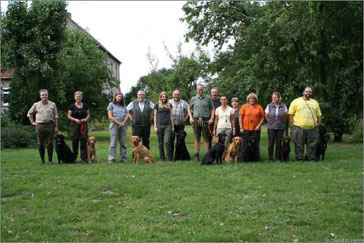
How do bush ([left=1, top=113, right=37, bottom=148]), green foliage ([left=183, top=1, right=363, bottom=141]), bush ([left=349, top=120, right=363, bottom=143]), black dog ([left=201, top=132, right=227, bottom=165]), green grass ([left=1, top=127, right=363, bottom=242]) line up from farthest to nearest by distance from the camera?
bush ([left=349, top=120, right=363, bottom=143]) → bush ([left=1, top=113, right=37, bottom=148]) → green foliage ([left=183, top=1, right=363, bottom=141]) → black dog ([left=201, top=132, right=227, bottom=165]) → green grass ([left=1, top=127, right=363, bottom=242])

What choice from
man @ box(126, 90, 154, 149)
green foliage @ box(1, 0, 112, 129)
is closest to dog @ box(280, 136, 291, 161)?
man @ box(126, 90, 154, 149)

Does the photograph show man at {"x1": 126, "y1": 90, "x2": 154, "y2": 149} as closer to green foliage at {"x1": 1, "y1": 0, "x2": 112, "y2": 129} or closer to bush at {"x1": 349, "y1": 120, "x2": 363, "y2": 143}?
green foliage at {"x1": 1, "y1": 0, "x2": 112, "y2": 129}

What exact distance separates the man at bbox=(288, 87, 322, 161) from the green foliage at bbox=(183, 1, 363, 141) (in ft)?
19.3

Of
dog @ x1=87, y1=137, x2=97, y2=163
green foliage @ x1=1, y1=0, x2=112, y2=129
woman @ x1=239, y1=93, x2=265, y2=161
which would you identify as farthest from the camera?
green foliage @ x1=1, y1=0, x2=112, y2=129

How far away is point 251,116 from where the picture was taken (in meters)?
10.4

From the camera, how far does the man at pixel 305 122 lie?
10.3 meters

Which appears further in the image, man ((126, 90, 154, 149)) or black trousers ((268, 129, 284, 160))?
man ((126, 90, 154, 149))

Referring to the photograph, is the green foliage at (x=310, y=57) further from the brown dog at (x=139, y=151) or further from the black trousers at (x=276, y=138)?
the brown dog at (x=139, y=151)

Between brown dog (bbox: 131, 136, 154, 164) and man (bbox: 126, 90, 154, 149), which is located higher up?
man (bbox: 126, 90, 154, 149)

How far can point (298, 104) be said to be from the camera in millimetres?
10383

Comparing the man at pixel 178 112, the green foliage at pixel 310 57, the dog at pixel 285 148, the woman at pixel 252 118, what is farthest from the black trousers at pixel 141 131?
the green foliage at pixel 310 57

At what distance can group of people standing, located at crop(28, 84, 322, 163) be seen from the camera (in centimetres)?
1033

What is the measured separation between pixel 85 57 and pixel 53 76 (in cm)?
615

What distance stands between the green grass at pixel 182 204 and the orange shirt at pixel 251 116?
5.16 ft
